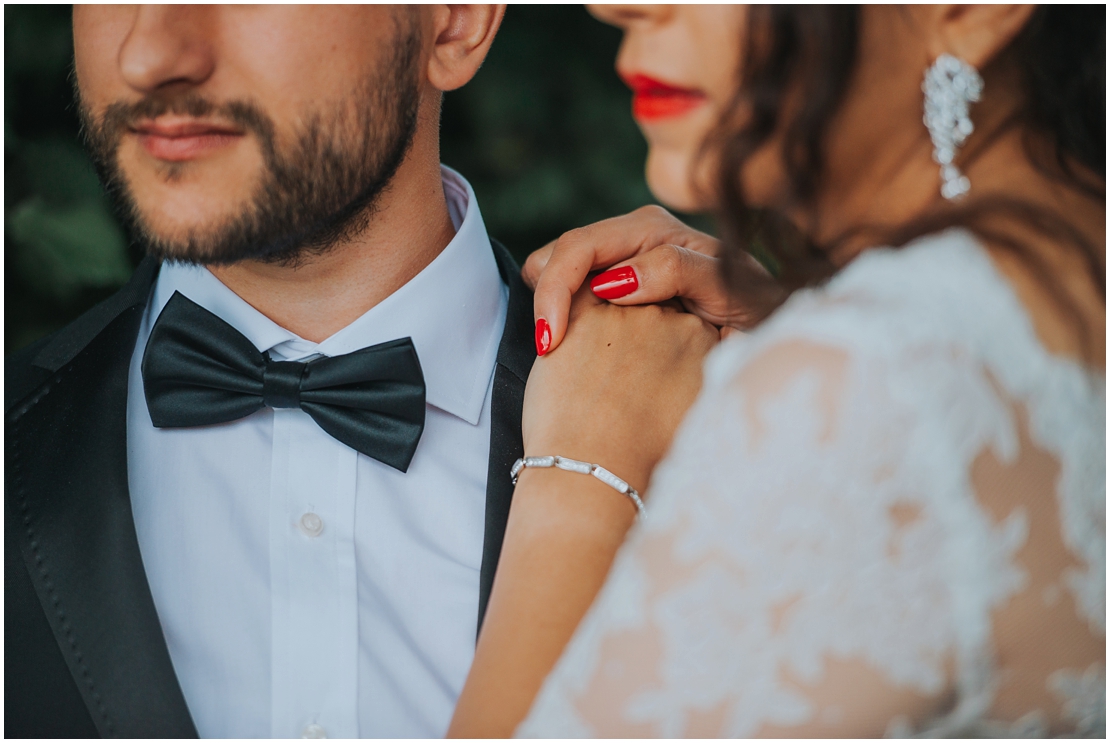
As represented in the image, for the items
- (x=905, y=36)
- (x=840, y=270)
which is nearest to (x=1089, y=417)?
(x=840, y=270)

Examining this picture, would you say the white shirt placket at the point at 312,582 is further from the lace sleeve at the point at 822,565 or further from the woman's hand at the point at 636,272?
the lace sleeve at the point at 822,565

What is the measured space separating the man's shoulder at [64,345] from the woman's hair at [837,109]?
98cm

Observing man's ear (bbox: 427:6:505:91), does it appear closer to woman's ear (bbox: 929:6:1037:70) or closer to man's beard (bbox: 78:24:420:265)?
man's beard (bbox: 78:24:420:265)

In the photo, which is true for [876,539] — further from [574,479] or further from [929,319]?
[574,479]

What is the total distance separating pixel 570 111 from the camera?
10.3 ft

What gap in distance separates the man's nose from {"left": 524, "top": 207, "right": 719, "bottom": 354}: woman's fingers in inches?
22.3

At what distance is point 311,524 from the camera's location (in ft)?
4.64

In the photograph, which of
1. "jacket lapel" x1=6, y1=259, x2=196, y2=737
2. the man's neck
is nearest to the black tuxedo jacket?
"jacket lapel" x1=6, y1=259, x2=196, y2=737

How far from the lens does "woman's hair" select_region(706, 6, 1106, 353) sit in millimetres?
971

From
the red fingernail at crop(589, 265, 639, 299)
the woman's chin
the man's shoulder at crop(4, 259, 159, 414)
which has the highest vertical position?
the woman's chin

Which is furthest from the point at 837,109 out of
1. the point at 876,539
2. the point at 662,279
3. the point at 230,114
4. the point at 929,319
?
the point at 230,114

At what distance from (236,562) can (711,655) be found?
786 millimetres

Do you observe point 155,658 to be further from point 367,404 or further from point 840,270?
point 840,270

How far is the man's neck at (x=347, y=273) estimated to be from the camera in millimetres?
1559
